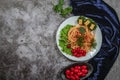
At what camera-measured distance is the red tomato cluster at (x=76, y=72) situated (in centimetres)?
258

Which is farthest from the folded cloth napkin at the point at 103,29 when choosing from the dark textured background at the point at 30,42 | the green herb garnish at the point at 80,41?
the green herb garnish at the point at 80,41

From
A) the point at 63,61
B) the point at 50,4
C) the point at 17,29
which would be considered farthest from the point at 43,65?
the point at 50,4

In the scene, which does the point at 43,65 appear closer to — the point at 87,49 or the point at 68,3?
the point at 87,49

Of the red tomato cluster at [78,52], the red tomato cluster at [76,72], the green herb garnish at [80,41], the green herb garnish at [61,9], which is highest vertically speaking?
the green herb garnish at [61,9]

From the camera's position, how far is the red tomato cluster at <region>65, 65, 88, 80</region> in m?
2.58

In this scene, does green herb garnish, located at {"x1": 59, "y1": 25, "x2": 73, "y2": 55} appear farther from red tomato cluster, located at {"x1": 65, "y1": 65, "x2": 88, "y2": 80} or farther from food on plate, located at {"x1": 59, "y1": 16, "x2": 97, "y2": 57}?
red tomato cluster, located at {"x1": 65, "y1": 65, "x2": 88, "y2": 80}

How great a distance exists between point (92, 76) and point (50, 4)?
854 mm

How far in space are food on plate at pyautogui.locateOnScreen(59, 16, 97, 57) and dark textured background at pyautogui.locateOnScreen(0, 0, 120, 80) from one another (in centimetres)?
14

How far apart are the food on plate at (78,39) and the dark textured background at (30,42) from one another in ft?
0.46

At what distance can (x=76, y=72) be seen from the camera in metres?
2.60

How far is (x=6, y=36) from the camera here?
277cm

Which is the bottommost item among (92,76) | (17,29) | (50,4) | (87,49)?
(92,76)

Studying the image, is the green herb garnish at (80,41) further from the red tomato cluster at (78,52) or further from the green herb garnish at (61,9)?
the green herb garnish at (61,9)

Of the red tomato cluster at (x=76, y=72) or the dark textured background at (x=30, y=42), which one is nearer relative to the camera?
the red tomato cluster at (x=76, y=72)
